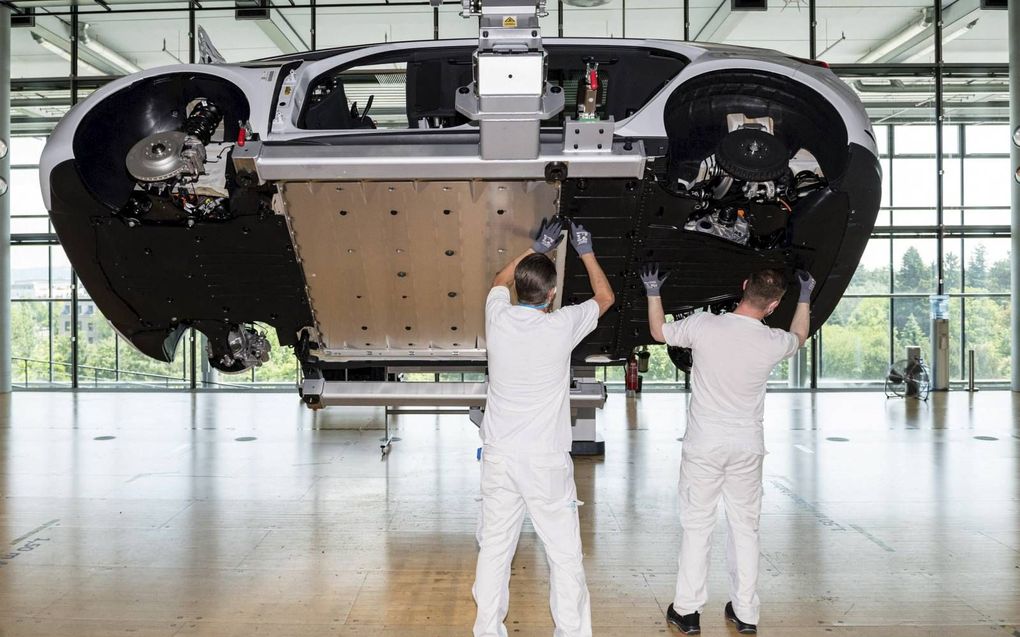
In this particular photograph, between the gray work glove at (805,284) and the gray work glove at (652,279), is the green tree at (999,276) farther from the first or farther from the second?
the gray work glove at (652,279)

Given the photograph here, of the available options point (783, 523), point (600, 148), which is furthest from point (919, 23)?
point (600, 148)

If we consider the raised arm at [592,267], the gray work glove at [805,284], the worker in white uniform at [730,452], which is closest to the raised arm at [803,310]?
the gray work glove at [805,284]

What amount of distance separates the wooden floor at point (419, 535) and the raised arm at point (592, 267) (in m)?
1.17

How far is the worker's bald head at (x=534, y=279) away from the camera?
262 cm

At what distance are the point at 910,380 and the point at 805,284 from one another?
8.30 m

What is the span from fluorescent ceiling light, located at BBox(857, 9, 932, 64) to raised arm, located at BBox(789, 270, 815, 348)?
34.0ft

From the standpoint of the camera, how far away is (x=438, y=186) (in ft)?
9.39

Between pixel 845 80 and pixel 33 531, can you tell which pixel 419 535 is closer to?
pixel 33 531

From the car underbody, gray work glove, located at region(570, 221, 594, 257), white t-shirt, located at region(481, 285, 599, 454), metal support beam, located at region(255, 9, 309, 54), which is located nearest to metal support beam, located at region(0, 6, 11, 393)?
metal support beam, located at region(255, 9, 309, 54)

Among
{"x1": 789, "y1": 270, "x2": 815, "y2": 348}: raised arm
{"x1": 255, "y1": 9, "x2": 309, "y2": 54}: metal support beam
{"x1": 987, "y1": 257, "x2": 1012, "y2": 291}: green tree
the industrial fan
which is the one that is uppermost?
{"x1": 255, "y1": 9, "x2": 309, "y2": 54}: metal support beam

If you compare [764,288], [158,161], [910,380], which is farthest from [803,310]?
[910,380]

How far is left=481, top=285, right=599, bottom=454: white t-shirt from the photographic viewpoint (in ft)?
8.44

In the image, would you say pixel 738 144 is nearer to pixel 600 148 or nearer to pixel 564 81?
pixel 600 148

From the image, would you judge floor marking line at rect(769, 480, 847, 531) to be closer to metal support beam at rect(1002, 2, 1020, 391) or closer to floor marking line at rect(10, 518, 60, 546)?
floor marking line at rect(10, 518, 60, 546)
